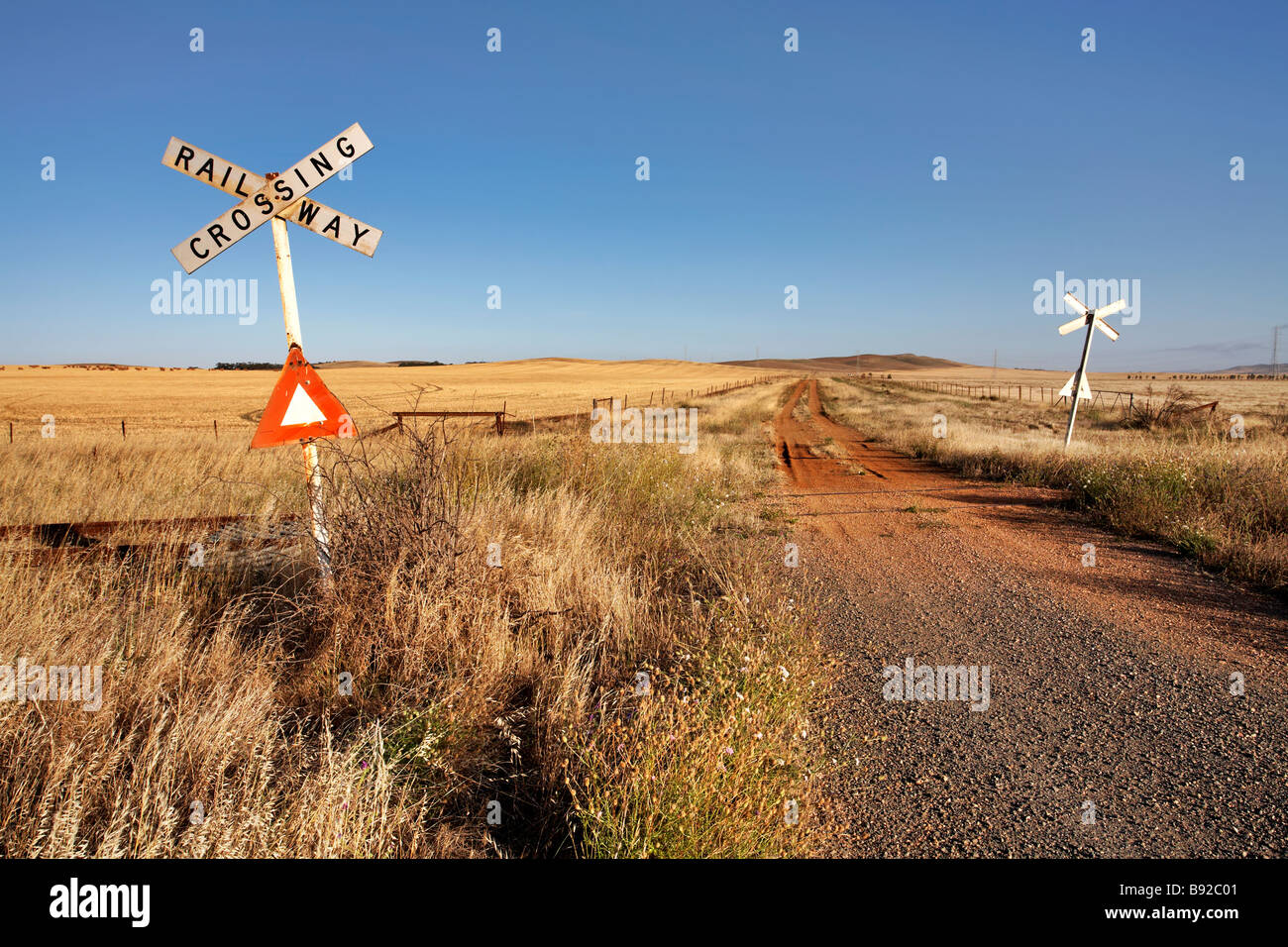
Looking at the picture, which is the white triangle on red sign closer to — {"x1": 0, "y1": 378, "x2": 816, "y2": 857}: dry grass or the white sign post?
the white sign post

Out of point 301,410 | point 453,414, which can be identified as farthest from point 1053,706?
point 453,414

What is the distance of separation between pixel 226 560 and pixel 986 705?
18.0 feet

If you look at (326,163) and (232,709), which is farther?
(326,163)

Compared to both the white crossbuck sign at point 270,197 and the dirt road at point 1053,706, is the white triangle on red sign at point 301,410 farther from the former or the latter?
the dirt road at point 1053,706

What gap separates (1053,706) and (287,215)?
5.76 m

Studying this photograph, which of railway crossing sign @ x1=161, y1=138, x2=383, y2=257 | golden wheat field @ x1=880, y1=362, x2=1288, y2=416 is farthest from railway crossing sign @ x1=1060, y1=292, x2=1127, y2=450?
railway crossing sign @ x1=161, y1=138, x2=383, y2=257

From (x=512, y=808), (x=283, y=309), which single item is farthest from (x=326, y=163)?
(x=512, y=808)

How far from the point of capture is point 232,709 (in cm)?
275

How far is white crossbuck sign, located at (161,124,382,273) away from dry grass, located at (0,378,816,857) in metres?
1.49

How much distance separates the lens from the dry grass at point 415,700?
2354 mm

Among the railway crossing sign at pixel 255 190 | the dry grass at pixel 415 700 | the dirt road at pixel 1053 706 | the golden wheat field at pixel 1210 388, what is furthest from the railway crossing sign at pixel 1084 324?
the railway crossing sign at pixel 255 190

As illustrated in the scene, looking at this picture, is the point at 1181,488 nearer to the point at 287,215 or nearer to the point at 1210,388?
the point at 287,215

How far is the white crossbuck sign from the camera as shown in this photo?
3.80m
